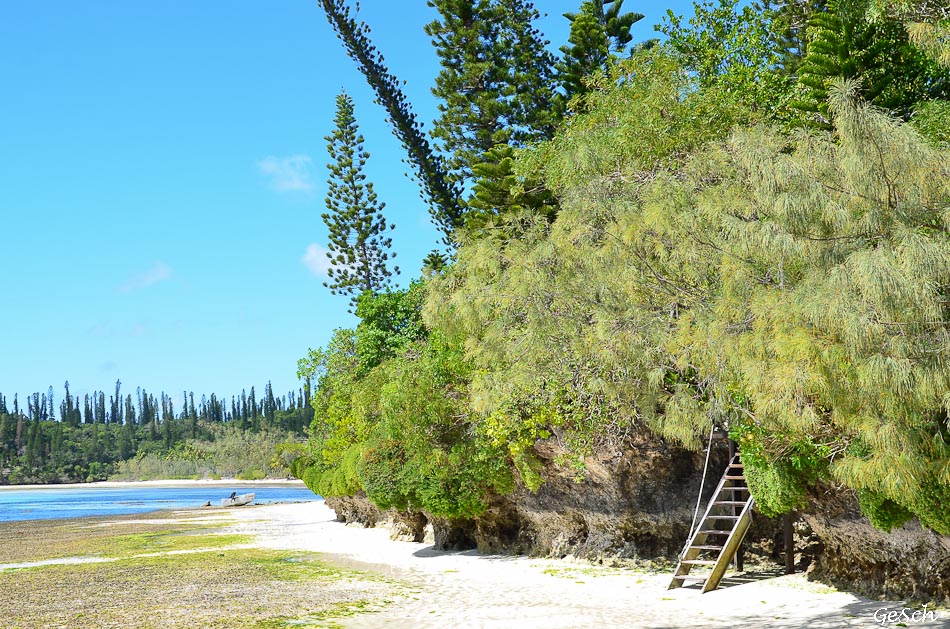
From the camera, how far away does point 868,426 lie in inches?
223

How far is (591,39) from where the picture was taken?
2066cm

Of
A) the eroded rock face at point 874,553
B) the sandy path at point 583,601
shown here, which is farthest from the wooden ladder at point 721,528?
the eroded rock face at point 874,553

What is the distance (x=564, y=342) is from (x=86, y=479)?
2928 inches

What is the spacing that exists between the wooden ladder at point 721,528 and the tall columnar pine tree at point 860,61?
20.2ft

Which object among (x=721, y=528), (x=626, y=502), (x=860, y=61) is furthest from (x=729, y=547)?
(x=860, y=61)

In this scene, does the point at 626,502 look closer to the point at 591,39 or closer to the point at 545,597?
the point at 545,597

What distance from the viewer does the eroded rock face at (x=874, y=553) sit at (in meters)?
7.61

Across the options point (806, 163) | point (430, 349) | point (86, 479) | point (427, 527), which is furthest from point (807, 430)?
point (86, 479)

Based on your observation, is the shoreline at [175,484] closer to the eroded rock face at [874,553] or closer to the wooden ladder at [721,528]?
the wooden ladder at [721,528]

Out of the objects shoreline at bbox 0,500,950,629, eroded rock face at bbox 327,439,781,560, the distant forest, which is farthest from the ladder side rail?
the distant forest

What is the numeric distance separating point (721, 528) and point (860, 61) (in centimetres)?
791

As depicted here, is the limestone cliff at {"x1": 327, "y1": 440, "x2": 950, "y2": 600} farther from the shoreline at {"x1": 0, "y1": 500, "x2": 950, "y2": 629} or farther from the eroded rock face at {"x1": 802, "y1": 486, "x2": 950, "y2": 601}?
the shoreline at {"x1": 0, "y1": 500, "x2": 950, "y2": 629}

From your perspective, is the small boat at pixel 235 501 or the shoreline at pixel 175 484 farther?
the shoreline at pixel 175 484

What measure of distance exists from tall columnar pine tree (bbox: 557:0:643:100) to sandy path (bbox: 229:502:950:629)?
12.6 meters
